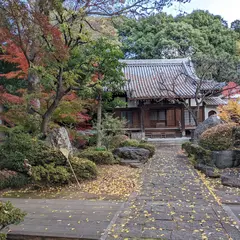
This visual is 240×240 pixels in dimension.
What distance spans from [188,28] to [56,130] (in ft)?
75.9

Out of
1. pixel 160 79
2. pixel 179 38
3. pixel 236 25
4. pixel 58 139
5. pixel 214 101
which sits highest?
pixel 236 25

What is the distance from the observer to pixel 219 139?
7891 millimetres

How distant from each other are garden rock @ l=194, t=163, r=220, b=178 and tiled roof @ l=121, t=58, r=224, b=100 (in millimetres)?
7880

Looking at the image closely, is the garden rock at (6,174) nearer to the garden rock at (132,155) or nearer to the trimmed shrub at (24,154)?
the trimmed shrub at (24,154)

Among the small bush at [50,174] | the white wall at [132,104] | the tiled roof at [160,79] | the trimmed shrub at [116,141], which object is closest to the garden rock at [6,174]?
the small bush at [50,174]

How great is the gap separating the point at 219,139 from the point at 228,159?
0.72m

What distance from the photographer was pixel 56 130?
732 cm

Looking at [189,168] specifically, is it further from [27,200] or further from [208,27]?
[208,27]

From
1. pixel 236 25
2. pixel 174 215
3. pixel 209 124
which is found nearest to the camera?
pixel 174 215

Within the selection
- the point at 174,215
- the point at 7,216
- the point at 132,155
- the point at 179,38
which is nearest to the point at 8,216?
the point at 7,216

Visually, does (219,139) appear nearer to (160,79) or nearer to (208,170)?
(208,170)

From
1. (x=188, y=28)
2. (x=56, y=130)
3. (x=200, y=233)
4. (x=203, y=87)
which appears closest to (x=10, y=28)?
(x=56, y=130)

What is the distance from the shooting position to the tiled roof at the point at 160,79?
1678 centimetres

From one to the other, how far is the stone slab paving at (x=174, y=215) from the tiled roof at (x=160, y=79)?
10.2 metres
